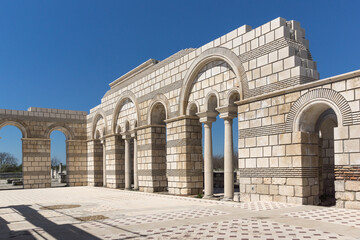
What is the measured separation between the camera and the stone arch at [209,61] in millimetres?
11430

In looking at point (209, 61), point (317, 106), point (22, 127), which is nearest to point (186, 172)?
point (209, 61)

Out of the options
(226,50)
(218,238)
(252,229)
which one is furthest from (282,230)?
(226,50)

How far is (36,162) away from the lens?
895 inches

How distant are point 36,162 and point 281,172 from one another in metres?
17.5

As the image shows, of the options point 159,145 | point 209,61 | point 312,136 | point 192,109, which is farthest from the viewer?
point 159,145

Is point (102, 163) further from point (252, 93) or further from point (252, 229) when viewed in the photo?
point (252, 229)

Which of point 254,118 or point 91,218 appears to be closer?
point 91,218

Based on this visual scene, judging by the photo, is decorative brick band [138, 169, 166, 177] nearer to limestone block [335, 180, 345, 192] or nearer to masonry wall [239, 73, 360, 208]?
masonry wall [239, 73, 360, 208]

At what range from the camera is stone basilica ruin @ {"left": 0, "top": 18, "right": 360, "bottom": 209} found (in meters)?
8.85

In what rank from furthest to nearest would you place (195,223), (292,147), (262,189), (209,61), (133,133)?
1. (133,133)
2. (209,61)
3. (262,189)
4. (292,147)
5. (195,223)

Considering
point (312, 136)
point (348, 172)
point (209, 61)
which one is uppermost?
point (209, 61)

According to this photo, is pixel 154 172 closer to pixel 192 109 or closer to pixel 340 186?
pixel 192 109

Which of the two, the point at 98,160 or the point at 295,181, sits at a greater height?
the point at 295,181

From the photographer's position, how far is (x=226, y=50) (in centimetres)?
1220
